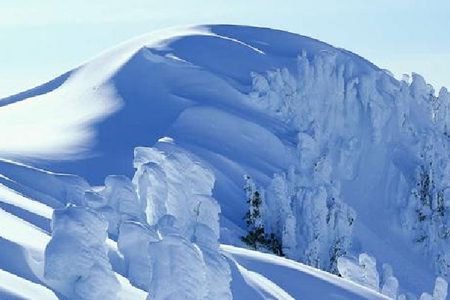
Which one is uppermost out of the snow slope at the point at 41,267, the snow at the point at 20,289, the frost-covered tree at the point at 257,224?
the snow at the point at 20,289

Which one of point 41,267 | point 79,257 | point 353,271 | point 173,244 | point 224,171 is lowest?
point 224,171

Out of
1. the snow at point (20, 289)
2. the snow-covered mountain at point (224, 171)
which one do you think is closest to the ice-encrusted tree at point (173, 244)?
the snow-covered mountain at point (224, 171)

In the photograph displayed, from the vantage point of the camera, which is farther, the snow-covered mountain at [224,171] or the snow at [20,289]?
the snow-covered mountain at [224,171]

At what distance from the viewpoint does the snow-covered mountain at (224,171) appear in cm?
2299

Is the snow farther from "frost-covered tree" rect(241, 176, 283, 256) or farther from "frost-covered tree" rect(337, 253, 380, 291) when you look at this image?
"frost-covered tree" rect(241, 176, 283, 256)

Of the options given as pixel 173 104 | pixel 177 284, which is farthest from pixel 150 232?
pixel 173 104

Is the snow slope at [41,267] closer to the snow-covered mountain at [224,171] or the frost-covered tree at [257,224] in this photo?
the snow-covered mountain at [224,171]

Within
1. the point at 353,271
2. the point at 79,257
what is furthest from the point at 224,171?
the point at 79,257

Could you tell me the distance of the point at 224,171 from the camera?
56.2m

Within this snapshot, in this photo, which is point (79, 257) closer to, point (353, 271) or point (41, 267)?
point (41, 267)

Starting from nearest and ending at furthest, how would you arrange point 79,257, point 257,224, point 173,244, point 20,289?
point 20,289 → point 79,257 → point 173,244 → point 257,224

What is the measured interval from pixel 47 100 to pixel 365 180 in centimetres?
2913

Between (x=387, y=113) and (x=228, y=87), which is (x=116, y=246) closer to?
(x=228, y=87)

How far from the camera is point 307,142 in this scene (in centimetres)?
6569
